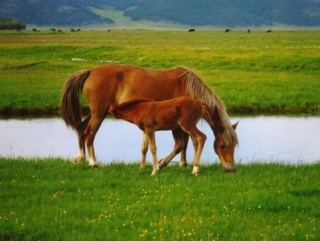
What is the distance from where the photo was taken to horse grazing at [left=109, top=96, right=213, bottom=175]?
12.4 meters

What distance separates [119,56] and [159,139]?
3026 centimetres

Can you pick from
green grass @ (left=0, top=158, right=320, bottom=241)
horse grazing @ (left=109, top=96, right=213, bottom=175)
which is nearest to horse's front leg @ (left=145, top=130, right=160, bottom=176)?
horse grazing @ (left=109, top=96, right=213, bottom=175)

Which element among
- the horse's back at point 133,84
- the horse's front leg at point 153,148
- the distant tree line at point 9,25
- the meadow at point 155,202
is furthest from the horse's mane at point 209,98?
the distant tree line at point 9,25

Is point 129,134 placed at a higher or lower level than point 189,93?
lower

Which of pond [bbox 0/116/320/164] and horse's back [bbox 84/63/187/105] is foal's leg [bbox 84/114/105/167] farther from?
pond [bbox 0/116/320/164]

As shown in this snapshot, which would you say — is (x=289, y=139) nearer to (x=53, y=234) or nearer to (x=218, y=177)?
(x=218, y=177)

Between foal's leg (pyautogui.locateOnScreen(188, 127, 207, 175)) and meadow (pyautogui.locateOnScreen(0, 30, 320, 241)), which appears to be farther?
foal's leg (pyautogui.locateOnScreen(188, 127, 207, 175))

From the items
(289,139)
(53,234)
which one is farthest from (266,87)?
(53,234)

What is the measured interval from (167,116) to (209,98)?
1.11m

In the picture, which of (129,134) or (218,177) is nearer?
(218,177)

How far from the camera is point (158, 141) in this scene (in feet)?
66.8

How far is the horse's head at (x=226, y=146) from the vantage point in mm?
12930

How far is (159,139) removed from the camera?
2080 centimetres

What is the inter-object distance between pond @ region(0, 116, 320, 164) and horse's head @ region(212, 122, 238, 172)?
3255mm
